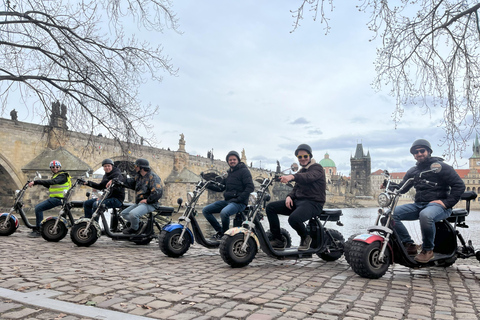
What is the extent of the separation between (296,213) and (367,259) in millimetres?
1104

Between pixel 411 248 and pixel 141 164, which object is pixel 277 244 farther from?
pixel 141 164

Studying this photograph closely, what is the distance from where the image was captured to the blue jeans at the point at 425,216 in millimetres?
4383

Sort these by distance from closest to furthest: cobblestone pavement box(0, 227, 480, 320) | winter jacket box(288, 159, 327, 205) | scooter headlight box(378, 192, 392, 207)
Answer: cobblestone pavement box(0, 227, 480, 320) < scooter headlight box(378, 192, 392, 207) < winter jacket box(288, 159, 327, 205)

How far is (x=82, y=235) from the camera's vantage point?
6.48 meters

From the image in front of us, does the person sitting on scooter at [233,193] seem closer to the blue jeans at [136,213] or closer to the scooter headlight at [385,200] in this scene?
the blue jeans at [136,213]

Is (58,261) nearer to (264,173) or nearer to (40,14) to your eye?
(40,14)

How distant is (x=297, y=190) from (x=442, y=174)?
174 centimetres

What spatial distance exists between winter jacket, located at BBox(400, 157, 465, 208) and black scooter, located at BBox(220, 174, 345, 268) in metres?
1.11

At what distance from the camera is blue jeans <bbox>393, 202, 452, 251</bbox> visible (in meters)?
4.38

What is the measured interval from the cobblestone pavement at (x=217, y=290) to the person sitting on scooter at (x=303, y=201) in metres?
0.41

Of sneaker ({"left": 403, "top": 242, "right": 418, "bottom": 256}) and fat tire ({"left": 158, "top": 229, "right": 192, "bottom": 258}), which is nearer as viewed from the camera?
sneaker ({"left": 403, "top": 242, "right": 418, "bottom": 256})

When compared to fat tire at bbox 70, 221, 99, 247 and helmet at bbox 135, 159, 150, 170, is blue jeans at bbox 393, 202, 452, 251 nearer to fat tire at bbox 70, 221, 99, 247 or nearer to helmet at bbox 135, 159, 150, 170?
helmet at bbox 135, 159, 150, 170

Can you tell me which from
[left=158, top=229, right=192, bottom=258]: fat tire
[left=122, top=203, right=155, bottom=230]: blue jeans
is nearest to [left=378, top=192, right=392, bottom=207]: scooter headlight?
[left=158, top=229, right=192, bottom=258]: fat tire

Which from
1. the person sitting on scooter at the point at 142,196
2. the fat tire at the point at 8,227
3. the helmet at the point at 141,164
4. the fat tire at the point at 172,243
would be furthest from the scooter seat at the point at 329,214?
the fat tire at the point at 8,227
